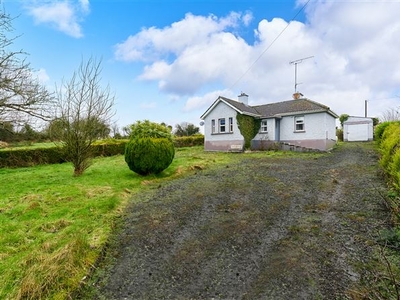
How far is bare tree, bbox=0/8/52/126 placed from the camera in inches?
428

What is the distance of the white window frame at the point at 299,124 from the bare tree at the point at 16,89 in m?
17.0

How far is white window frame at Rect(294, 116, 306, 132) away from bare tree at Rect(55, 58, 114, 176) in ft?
48.5

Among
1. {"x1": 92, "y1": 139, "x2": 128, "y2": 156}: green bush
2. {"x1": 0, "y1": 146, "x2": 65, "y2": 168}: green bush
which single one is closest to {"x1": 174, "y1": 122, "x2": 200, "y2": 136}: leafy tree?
{"x1": 92, "y1": 139, "x2": 128, "y2": 156}: green bush

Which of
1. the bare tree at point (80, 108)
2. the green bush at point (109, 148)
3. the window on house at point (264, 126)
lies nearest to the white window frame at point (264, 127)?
the window on house at point (264, 126)

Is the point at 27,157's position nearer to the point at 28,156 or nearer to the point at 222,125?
the point at 28,156

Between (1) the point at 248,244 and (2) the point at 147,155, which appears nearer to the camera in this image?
(1) the point at 248,244

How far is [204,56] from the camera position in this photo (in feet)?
48.0

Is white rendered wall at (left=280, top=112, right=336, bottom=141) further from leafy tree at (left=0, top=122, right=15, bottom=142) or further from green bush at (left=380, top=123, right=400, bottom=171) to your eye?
leafy tree at (left=0, top=122, right=15, bottom=142)

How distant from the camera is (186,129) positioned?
3947cm

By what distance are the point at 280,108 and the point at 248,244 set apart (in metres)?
18.9

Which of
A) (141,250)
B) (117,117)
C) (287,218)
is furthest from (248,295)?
(117,117)

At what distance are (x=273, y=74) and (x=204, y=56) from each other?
4.96 meters

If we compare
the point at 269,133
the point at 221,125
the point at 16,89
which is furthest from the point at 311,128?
the point at 16,89

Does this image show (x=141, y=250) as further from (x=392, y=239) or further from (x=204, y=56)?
(x=204, y=56)
